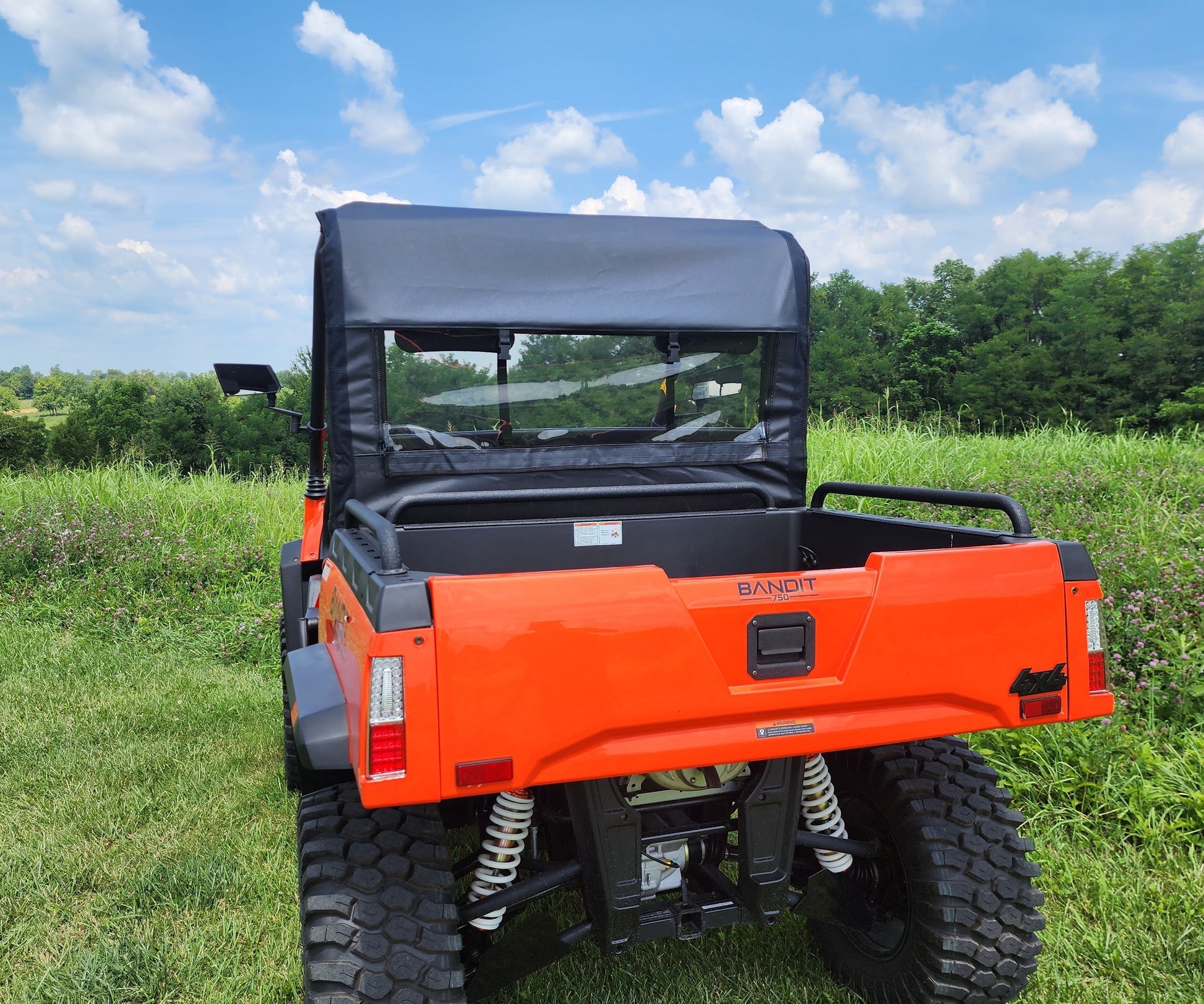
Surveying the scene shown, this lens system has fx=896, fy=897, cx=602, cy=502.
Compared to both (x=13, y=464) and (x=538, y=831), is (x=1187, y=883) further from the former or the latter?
(x=13, y=464)

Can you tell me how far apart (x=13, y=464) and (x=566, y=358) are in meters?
11.4

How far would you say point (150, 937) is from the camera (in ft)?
9.41

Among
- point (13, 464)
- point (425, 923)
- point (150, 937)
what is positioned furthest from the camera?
point (13, 464)

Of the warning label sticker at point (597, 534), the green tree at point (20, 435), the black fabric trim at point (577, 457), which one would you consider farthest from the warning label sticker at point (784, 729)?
the green tree at point (20, 435)

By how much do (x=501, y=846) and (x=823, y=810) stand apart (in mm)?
890

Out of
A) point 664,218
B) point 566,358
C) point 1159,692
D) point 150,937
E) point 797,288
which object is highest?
point 664,218

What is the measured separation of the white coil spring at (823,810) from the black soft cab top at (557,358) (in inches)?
44.0

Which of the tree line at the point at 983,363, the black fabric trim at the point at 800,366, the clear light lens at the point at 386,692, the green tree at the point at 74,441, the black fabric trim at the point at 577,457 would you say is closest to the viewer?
the clear light lens at the point at 386,692

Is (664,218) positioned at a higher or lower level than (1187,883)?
higher

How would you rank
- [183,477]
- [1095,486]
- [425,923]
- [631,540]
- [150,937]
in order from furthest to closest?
[183,477] < [1095,486] < [631,540] < [150,937] < [425,923]

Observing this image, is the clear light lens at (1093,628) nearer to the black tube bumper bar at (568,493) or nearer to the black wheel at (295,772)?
the black tube bumper bar at (568,493)

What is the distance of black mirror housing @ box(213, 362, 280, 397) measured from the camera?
3402 mm

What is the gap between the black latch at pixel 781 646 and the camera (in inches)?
76.1

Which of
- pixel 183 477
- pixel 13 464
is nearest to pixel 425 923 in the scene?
pixel 183 477
